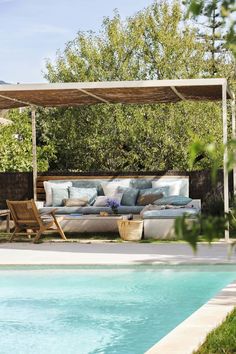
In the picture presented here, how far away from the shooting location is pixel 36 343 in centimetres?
564

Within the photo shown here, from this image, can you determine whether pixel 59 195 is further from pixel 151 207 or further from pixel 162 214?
pixel 162 214

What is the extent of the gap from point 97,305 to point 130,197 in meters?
6.08

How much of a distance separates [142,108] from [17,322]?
10680 millimetres

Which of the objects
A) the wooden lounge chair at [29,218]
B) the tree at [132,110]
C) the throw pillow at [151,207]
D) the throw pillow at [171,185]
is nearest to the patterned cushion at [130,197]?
the throw pillow at [171,185]

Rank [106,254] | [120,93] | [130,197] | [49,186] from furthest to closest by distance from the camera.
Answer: [49,186]
[130,197]
[120,93]
[106,254]

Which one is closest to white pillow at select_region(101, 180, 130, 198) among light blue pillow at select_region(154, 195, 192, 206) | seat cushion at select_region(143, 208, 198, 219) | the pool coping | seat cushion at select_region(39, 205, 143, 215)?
seat cushion at select_region(39, 205, 143, 215)

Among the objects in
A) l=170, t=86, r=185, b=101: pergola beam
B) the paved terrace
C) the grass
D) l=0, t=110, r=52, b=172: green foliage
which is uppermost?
l=170, t=86, r=185, b=101: pergola beam

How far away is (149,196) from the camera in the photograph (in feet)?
41.7

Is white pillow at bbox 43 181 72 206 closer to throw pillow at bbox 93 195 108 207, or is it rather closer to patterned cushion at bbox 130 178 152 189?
throw pillow at bbox 93 195 108 207

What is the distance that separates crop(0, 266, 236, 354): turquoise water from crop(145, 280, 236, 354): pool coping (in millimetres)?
537

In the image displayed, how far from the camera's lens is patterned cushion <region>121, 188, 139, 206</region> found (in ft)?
42.2

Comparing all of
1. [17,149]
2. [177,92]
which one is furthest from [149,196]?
[17,149]

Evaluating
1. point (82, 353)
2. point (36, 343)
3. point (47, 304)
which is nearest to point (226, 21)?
point (82, 353)

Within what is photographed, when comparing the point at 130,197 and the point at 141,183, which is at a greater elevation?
the point at 141,183
